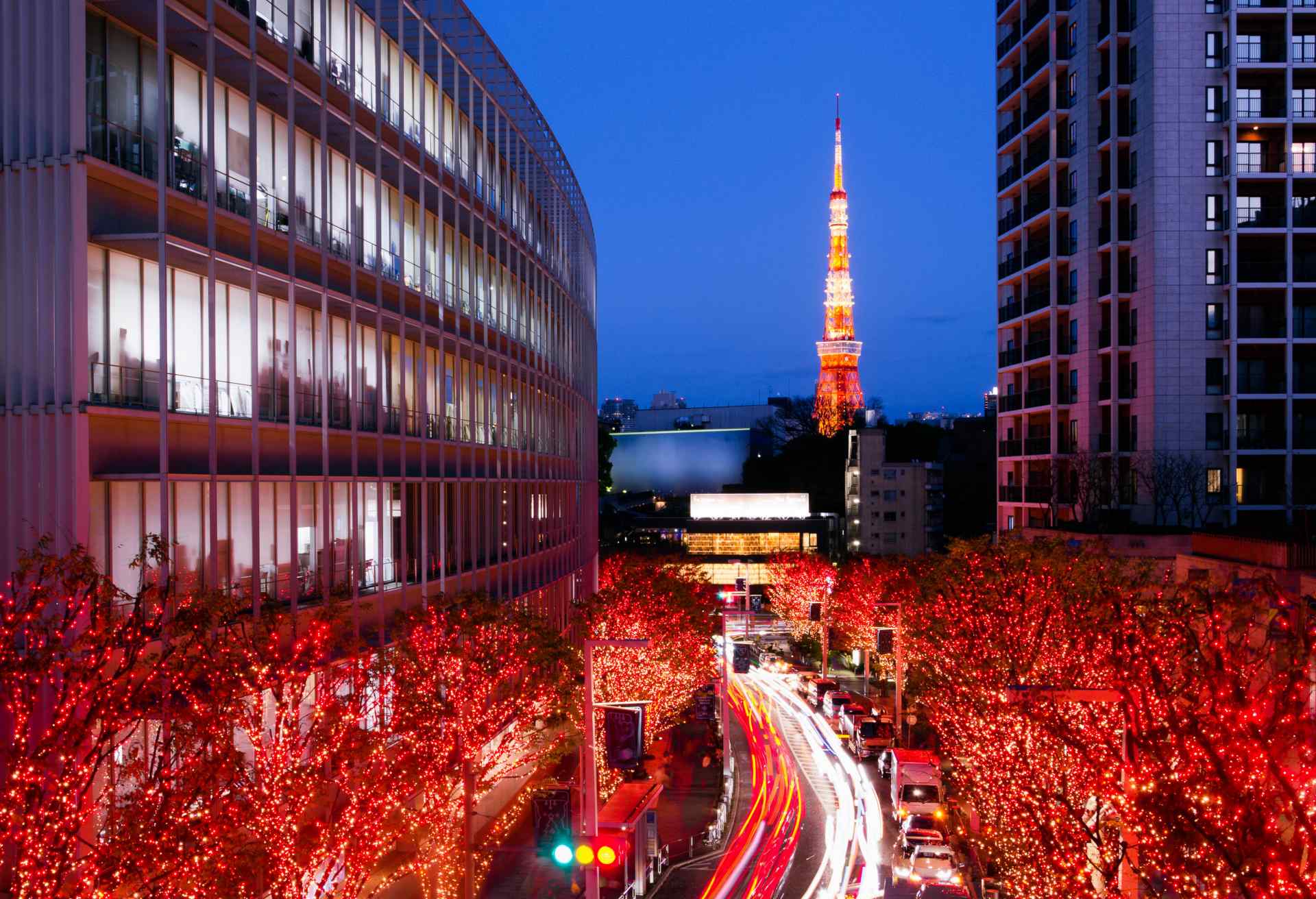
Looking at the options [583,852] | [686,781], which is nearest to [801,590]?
[686,781]

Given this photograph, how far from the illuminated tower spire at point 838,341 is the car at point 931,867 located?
10473 centimetres

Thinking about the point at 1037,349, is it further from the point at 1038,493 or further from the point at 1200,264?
the point at 1200,264

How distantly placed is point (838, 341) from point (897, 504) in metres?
48.6

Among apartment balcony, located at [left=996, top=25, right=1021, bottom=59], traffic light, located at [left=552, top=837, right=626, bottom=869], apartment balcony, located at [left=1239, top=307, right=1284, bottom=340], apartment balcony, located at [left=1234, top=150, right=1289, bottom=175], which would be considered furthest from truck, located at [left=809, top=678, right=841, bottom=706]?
apartment balcony, located at [left=996, top=25, right=1021, bottom=59]

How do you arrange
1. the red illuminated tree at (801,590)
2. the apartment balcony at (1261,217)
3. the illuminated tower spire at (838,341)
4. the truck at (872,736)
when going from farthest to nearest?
the illuminated tower spire at (838,341), the red illuminated tree at (801,590), the apartment balcony at (1261,217), the truck at (872,736)

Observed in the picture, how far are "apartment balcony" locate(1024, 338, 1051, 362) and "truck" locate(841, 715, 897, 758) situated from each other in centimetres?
2321

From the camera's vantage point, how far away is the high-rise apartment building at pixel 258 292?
16234 mm

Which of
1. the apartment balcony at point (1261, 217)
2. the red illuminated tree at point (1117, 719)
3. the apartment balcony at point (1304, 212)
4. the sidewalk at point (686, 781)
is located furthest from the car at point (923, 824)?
the apartment balcony at point (1304, 212)

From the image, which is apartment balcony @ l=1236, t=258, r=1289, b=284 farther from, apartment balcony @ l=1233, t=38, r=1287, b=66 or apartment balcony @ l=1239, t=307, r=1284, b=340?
apartment balcony @ l=1233, t=38, r=1287, b=66

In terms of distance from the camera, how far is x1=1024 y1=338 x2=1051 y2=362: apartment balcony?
2128 inches

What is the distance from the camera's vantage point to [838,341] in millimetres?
133000

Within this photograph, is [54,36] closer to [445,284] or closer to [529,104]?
[445,284]

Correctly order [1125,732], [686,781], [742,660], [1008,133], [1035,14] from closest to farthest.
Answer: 1. [1125,732]
2. [686,781]
3. [742,660]
4. [1035,14]
5. [1008,133]

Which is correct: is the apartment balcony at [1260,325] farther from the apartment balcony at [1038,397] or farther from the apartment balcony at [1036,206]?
the apartment balcony at [1036,206]
